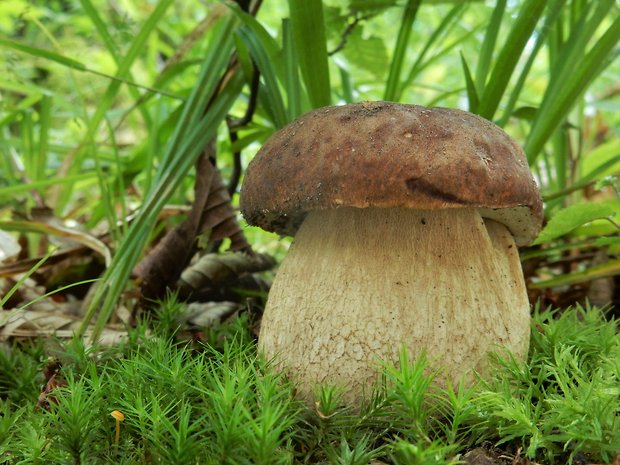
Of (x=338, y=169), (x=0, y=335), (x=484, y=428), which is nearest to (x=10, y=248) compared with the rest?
(x=0, y=335)

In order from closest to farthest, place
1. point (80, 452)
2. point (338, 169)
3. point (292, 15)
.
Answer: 1. point (80, 452)
2. point (338, 169)
3. point (292, 15)

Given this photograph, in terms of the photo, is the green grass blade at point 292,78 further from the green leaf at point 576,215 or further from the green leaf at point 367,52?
the green leaf at point 576,215

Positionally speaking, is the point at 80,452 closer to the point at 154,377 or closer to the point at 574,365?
the point at 154,377

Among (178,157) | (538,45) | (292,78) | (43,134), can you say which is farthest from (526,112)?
(43,134)

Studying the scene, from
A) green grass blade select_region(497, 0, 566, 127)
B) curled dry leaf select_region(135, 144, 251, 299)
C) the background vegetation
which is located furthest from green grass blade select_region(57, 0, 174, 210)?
green grass blade select_region(497, 0, 566, 127)

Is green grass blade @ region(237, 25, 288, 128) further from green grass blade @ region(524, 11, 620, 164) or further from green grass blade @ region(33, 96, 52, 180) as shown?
green grass blade @ region(33, 96, 52, 180)

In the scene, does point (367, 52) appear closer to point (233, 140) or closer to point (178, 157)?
point (233, 140)
